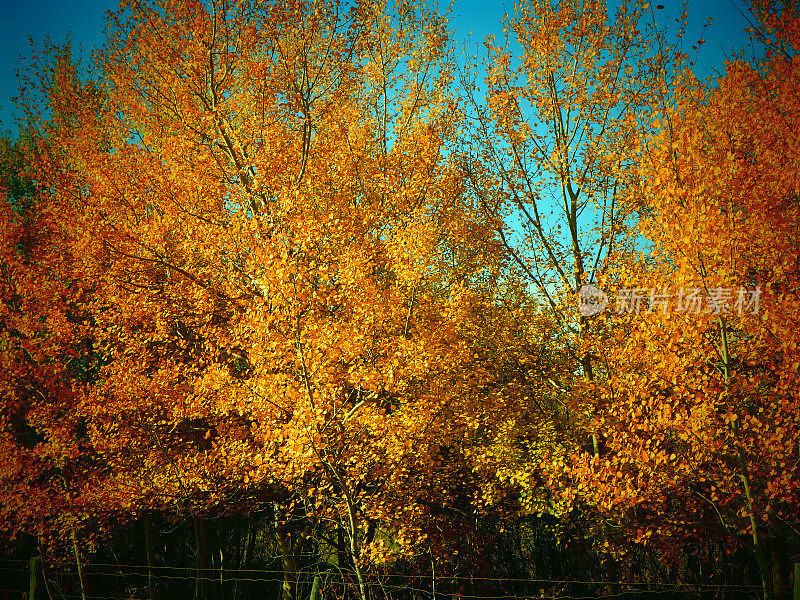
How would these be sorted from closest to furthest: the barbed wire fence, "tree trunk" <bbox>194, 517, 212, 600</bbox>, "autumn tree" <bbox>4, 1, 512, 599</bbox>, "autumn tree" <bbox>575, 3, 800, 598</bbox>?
"autumn tree" <bbox>575, 3, 800, 598</bbox>, "autumn tree" <bbox>4, 1, 512, 599</bbox>, the barbed wire fence, "tree trunk" <bbox>194, 517, 212, 600</bbox>

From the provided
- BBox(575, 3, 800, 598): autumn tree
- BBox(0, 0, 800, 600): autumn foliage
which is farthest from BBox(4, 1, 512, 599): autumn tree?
BBox(575, 3, 800, 598): autumn tree

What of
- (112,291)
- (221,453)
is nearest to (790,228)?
(221,453)

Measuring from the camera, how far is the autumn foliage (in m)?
10.1

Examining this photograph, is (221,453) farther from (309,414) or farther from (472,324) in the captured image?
(472,324)

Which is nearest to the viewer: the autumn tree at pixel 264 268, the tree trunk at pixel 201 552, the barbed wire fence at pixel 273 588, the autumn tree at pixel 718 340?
the autumn tree at pixel 718 340

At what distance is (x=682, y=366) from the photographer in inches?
385

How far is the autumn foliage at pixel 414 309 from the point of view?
10.1m

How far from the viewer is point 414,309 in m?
13.3

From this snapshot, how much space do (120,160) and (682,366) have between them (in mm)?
18703

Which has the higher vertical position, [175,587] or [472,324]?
[472,324]
